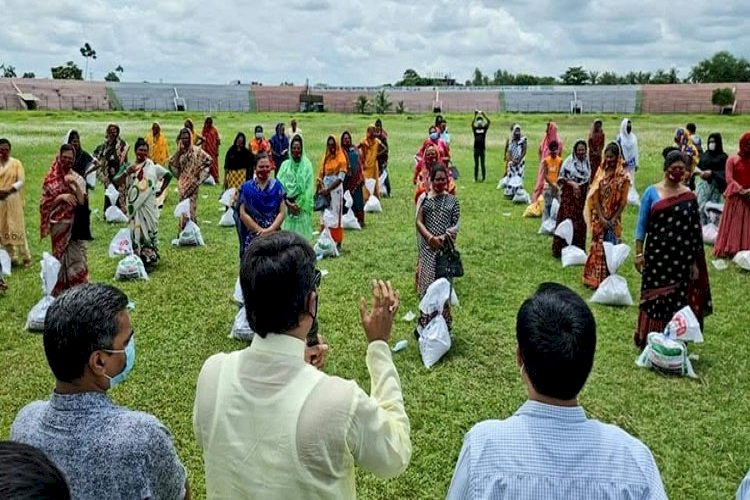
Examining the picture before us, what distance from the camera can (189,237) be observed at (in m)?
10.3

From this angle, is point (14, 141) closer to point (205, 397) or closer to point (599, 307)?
point (599, 307)

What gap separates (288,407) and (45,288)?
553 cm

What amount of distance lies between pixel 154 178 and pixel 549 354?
26.6 feet

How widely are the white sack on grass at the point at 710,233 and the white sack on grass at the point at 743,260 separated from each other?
1208 millimetres

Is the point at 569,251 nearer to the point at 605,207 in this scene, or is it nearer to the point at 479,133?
the point at 605,207

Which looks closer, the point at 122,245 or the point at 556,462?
the point at 556,462

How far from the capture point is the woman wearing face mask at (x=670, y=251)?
5824 millimetres

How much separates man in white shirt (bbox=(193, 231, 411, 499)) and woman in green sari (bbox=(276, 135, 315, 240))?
566cm

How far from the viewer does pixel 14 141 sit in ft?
80.2

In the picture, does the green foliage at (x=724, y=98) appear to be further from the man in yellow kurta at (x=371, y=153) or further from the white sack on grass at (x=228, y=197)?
the white sack on grass at (x=228, y=197)

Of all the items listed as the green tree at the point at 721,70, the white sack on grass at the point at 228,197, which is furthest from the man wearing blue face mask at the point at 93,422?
the green tree at the point at 721,70

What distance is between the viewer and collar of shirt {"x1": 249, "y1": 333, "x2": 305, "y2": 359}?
6.63 ft

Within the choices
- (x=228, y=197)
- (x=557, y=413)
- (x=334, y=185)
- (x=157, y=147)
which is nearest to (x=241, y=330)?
(x=334, y=185)

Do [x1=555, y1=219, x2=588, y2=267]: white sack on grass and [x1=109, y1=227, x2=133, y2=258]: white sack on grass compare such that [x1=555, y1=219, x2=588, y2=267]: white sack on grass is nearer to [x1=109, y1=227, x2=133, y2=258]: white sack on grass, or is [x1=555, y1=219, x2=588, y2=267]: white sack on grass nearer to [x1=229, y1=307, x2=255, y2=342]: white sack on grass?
[x1=229, y1=307, x2=255, y2=342]: white sack on grass
